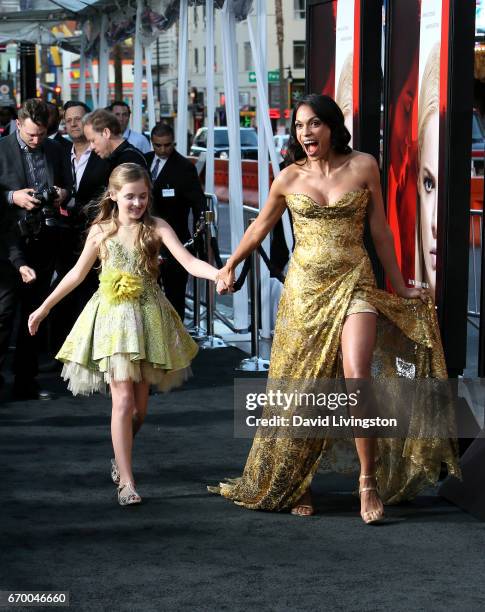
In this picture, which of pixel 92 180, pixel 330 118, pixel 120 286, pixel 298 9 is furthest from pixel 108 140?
pixel 298 9

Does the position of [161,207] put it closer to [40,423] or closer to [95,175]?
[95,175]

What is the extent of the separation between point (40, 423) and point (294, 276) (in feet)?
9.51

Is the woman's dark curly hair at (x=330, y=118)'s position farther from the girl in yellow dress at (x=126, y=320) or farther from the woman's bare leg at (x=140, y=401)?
the woman's bare leg at (x=140, y=401)

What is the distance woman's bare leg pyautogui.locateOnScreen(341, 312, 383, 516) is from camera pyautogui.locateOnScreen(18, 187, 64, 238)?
347 cm

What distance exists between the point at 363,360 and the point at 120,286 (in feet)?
4.52

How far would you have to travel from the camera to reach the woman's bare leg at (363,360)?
19.3ft

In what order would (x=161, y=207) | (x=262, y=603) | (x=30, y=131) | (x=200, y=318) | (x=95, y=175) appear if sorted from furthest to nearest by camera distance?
(x=200, y=318) < (x=161, y=207) < (x=95, y=175) < (x=30, y=131) < (x=262, y=603)

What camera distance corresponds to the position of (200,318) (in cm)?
1238

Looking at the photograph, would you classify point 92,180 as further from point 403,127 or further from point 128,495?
point 128,495

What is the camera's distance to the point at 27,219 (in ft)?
28.7

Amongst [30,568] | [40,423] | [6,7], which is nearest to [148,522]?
[30,568]

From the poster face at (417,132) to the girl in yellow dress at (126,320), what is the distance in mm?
1292

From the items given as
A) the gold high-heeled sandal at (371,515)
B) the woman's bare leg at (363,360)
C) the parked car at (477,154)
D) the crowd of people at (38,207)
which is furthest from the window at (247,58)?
the gold high-heeled sandal at (371,515)

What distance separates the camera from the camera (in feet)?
28.7
